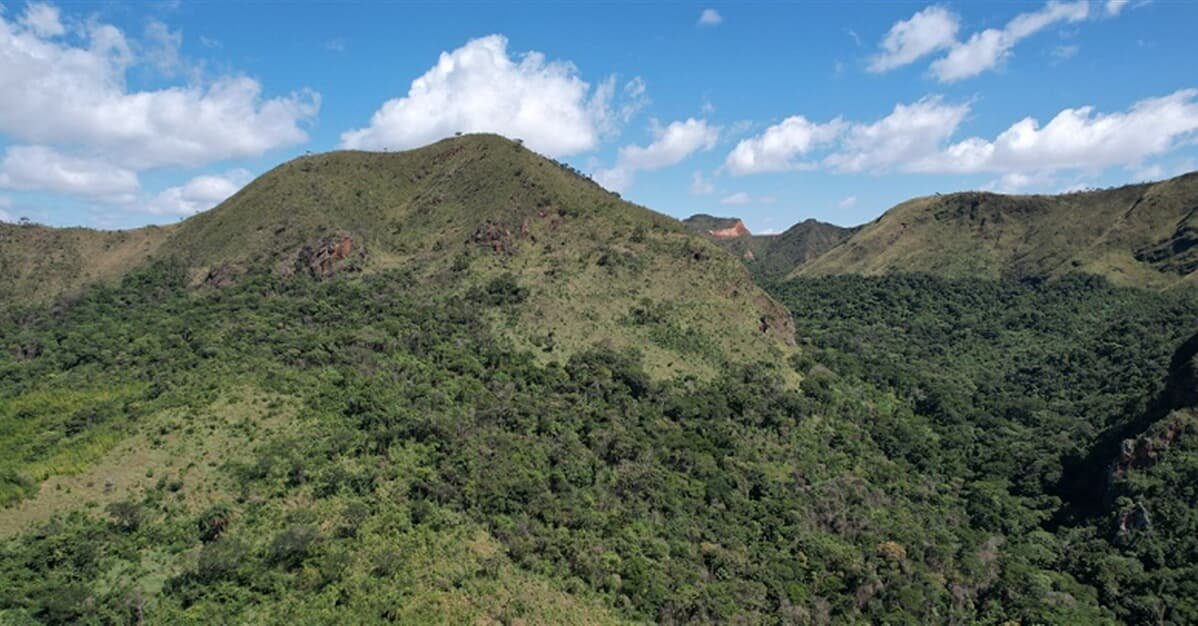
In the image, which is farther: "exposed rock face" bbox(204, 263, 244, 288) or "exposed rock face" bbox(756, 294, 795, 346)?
"exposed rock face" bbox(204, 263, 244, 288)

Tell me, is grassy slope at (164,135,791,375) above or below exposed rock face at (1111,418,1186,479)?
above

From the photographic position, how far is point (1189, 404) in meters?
81.4

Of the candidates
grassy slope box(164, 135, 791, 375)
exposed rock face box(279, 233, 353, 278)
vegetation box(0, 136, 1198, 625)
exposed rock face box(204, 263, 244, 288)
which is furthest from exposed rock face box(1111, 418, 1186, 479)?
exposed rock face box(204, 263, 244, 288)

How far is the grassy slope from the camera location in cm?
10481

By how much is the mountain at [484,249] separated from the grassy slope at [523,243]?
0.31 m

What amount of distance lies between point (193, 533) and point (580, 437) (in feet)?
133

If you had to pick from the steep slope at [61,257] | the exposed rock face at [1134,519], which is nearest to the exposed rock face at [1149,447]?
the exposed rock face at [1134,519]

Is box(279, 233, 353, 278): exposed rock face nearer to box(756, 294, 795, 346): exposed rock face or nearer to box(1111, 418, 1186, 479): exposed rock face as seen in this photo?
box(756, 294, 795, 346): exposed rock face

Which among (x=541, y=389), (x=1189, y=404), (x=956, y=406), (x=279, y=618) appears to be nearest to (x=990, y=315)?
(x=956, y=406)

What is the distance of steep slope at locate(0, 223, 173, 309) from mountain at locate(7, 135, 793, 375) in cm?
38

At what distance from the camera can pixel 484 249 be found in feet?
404

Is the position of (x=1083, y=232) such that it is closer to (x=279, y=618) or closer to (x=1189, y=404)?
(x=1189, y=404)

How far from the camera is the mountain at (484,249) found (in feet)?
347

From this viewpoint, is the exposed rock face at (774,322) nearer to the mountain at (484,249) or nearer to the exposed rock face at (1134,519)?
the mountain at (484,249)
